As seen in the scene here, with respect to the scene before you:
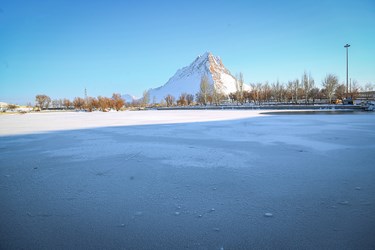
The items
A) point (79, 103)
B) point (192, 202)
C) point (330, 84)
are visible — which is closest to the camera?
point (192, 202)

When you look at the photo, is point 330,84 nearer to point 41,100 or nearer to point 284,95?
point 284,95

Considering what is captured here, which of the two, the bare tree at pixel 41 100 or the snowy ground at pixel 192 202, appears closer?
the snowy ground at pixel 192 202

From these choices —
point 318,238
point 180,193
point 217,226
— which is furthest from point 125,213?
point 318,238

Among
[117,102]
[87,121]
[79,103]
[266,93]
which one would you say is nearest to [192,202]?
[87,121]

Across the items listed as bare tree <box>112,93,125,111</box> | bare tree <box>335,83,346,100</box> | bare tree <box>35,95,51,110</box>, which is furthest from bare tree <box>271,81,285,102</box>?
bare tree <box>35,95,51,110</box>

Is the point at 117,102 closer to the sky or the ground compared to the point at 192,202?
closer to the sky

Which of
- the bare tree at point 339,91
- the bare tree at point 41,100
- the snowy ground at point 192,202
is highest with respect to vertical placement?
the bare tree at point 41,100

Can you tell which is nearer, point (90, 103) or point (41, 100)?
point (90, 103)

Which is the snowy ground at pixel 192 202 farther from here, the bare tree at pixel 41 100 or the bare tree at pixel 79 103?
the bare tree at pixel 41 100

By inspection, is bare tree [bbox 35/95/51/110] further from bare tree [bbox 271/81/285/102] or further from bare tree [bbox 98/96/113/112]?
bare tree [bbox 271/81/285/102]

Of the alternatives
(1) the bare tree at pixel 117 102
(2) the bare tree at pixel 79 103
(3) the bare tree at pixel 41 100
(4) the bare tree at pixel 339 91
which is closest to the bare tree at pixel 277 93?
(4) the bare tree at pixel 339 91

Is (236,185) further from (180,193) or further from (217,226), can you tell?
(217,226)

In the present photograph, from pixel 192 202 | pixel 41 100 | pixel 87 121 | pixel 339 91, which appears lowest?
pixel 192 202

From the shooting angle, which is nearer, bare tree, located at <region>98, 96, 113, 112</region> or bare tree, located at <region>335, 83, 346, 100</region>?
bare tree, located at <region>335, 83, 346, 100</region>
